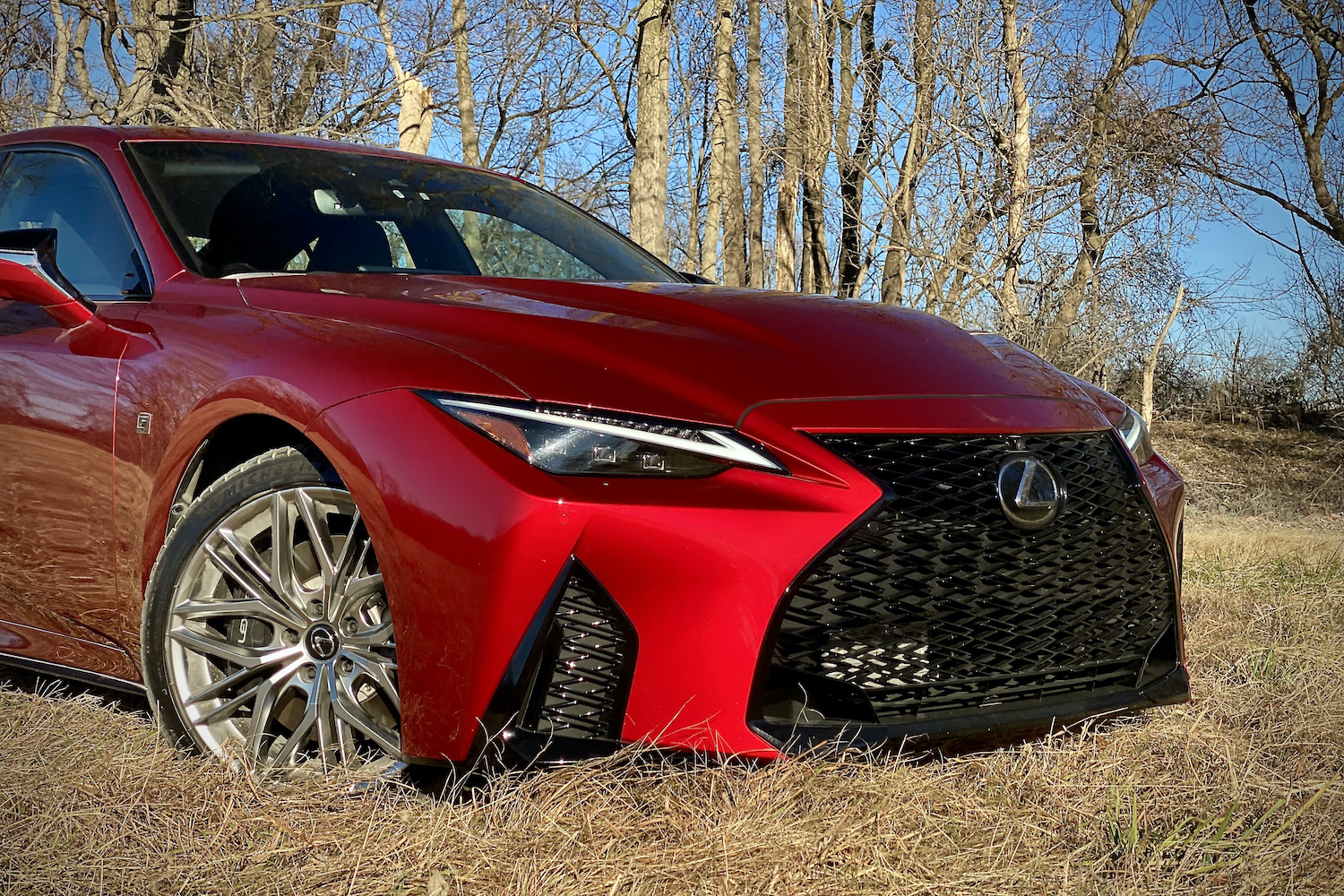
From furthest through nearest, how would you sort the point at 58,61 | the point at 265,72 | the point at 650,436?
the point at 58,61, the point at 265,72, the point at 650,436

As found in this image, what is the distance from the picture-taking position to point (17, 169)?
348 centimetres

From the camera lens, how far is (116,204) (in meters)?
3.04

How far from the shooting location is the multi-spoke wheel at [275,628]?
222 cm

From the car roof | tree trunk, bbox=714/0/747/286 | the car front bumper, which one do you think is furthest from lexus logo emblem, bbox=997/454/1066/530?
tree trunk, bbox=714/0/747/286

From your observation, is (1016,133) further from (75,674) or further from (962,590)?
(75,674)

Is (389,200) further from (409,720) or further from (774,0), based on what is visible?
(774,0)

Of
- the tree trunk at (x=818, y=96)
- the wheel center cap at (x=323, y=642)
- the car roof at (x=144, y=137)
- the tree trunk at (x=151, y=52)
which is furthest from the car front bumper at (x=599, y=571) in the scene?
the tree trunk at (x=151, y=52)

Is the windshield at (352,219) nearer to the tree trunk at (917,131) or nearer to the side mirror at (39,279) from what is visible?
the side mirror at (39,279)

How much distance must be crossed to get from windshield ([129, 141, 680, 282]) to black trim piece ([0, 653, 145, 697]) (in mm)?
993

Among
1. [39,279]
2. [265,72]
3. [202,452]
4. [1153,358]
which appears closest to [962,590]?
[202,452]

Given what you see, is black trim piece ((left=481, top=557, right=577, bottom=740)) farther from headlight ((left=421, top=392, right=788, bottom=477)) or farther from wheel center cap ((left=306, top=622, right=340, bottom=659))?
wheel center cap ((left=306, top=622, right=340, bottom=659))

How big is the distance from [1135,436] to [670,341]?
120cm

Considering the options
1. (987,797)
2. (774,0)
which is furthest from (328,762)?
(774,0)

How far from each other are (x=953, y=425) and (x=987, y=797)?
748mm
